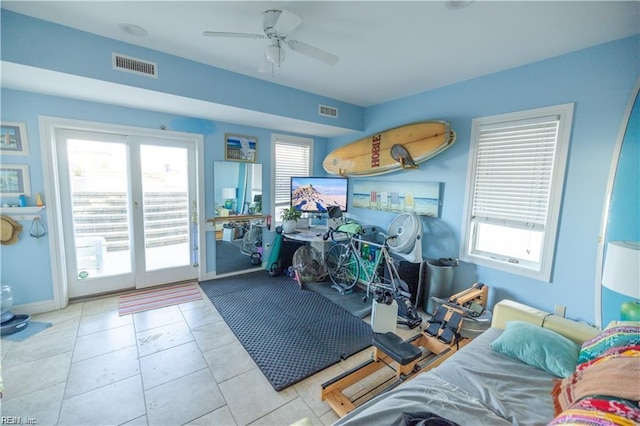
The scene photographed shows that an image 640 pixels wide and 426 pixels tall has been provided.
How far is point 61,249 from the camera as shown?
2.92 metres

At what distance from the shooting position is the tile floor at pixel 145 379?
167cm

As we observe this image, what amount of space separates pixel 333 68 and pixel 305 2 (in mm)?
1036

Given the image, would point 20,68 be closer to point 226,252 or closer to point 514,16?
point 226,252

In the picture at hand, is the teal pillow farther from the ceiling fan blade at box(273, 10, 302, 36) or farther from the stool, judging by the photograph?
the ceiling fan blade at box(273, 10, 302, 36)

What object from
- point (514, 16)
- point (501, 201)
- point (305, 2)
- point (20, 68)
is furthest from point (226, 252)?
point (514, 16)

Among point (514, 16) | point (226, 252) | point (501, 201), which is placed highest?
point (514, 16)

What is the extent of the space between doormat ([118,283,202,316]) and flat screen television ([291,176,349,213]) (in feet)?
6.38

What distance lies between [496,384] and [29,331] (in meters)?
3.90

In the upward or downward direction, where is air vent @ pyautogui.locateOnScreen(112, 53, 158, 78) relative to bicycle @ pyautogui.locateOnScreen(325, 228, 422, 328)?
upward

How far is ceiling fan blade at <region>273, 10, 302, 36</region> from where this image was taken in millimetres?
1637

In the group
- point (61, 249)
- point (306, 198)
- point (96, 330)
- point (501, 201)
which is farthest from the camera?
point (306, 198)

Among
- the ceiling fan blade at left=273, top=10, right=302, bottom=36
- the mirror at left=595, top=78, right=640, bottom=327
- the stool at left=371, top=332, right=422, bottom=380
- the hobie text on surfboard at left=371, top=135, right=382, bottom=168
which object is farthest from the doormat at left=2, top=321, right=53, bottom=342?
the mirror at left=595, top=78, right=640, bottom=327

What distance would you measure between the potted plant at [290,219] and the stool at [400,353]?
230 centimetres

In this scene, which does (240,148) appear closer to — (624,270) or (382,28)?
(382,28)
